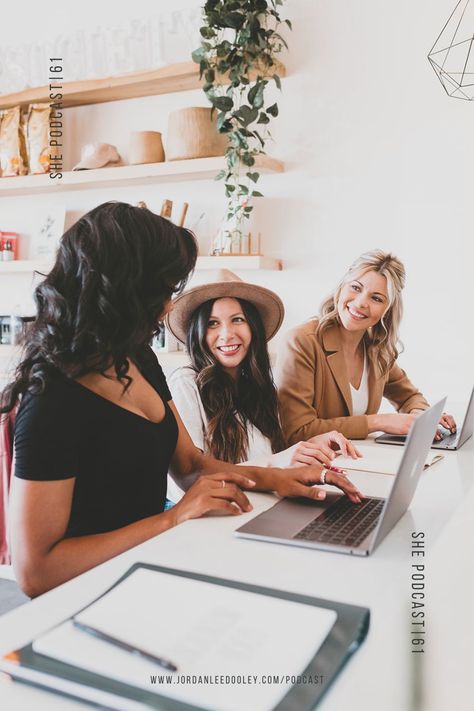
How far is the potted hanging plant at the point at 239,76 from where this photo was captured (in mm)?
2982

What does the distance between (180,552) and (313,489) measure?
36 cm

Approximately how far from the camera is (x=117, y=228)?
4.07ft

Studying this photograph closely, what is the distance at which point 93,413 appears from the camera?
4.04ft

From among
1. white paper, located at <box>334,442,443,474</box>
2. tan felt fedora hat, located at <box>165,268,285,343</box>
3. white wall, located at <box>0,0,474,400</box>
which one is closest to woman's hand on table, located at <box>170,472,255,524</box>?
white paper, located at <box>334,442,443,474</box>

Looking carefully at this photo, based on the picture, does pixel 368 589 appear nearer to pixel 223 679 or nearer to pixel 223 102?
pixel 223 679

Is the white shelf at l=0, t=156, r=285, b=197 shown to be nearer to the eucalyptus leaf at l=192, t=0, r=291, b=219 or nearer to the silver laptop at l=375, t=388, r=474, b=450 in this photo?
the eucalyptus leaf at l=192, t=0, r=291, b=219

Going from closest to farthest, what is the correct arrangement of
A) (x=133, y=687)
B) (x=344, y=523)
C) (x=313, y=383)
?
(x=133, y=687), (x=344, y=523), (x=313, y=383)

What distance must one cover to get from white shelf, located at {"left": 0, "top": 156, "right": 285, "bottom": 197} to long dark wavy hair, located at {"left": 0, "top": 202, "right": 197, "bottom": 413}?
75.2 inches

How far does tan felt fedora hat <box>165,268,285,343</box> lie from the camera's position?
213 cm

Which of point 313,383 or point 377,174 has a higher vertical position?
point 377,174

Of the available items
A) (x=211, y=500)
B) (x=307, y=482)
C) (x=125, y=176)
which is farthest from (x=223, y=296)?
(x=125, y=176)

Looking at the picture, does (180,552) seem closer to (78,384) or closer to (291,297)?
(78,384)

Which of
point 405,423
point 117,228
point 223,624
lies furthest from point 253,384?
point 223,624

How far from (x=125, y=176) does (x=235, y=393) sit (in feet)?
5.33
